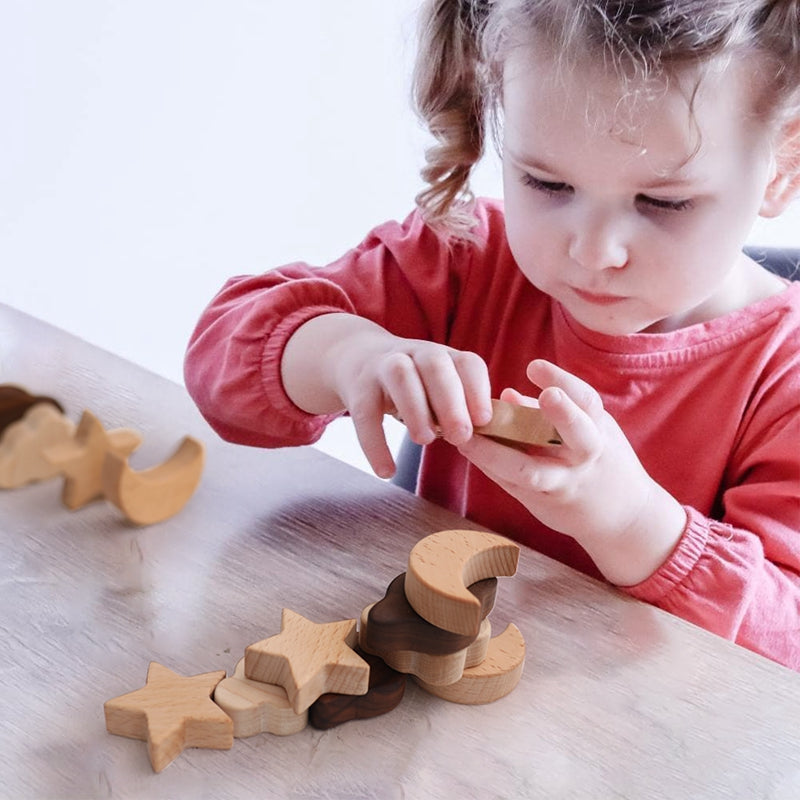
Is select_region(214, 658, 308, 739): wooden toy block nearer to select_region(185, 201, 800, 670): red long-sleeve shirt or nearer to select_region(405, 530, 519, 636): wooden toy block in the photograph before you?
select_region(405, 530, 519, 636): wooden toy block

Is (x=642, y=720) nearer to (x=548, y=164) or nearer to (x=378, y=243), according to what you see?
(x=548, y=164)

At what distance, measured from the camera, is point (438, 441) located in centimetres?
87

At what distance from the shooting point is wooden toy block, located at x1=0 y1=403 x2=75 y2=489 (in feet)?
1.48

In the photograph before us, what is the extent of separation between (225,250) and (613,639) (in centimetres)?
136

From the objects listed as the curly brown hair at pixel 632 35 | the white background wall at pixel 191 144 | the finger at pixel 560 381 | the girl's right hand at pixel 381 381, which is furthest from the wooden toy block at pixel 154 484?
the white background wall at pixel 191 144

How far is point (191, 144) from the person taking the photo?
1.75 meters

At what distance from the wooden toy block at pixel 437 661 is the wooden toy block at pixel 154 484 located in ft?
0.52

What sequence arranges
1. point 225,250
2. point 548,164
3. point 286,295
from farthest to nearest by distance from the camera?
point 225,250 → point 286,295 → point 548,164

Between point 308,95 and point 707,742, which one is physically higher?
point 308,95

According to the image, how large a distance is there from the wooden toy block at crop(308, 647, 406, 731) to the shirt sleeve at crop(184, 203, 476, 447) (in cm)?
27

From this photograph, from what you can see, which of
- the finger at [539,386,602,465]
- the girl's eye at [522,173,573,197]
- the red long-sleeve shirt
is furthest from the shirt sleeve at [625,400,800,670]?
the girl's eye at [522,173,573,197]

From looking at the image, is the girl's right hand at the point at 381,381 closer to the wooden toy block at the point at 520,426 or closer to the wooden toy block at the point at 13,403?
the wooden toy block at the point at 520,426

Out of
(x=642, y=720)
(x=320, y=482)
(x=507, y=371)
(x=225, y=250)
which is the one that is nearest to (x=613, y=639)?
(x=642, y=720)

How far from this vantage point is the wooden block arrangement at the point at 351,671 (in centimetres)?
44
